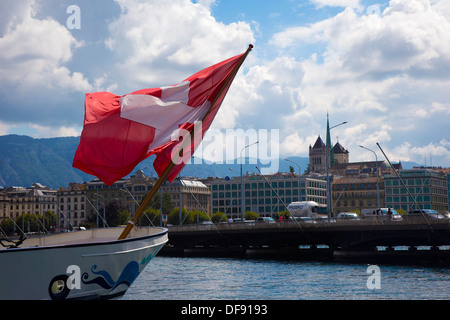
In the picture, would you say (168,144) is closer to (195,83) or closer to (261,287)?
(195,83)

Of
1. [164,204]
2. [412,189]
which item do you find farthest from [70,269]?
[412,189]

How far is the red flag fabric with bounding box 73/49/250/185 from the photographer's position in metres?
19.3

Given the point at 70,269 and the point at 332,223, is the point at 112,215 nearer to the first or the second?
the point at 332,223

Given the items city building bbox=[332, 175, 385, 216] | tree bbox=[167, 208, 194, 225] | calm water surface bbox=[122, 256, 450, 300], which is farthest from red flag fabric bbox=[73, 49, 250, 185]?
city building bbox=[332, 175, 385, 216]

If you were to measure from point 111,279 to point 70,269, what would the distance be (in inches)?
57.5

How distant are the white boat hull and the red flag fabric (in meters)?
2.30

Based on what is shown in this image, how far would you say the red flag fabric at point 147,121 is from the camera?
19.3 m

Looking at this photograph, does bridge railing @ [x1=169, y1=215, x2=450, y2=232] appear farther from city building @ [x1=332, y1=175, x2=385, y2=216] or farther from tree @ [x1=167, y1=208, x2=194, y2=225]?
city building @ [x1=332, y1=175, x2=385, y2=216]

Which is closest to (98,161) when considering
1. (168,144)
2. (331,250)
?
(168,144)

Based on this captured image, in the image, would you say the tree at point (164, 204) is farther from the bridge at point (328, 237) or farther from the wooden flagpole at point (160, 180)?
the wooden flagpole at point (160, 180)

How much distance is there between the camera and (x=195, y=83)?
2144 centimetres

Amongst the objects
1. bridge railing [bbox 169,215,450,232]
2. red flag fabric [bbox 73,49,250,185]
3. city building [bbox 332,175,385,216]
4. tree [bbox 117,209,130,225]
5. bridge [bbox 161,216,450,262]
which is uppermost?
city building [bbox 332,175,385,216]

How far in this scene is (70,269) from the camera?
19203 mm
